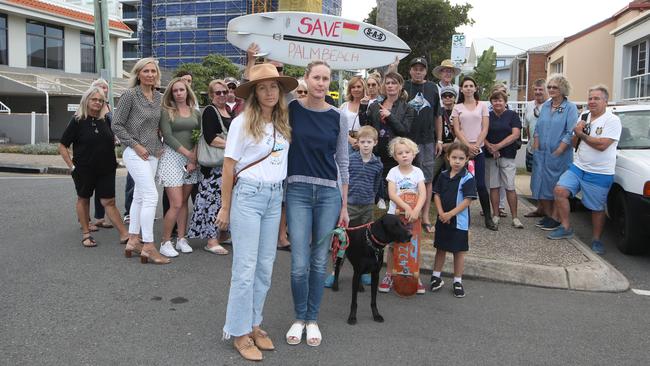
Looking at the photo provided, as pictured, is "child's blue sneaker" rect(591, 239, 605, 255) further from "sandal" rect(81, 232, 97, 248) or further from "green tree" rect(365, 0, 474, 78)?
"green tree" rect(365, 0, 474, 78)

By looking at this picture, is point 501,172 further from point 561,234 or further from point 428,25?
point 428,25

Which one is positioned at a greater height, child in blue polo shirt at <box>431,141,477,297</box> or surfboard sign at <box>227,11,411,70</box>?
surfboard sign at <box>227,11,411,70</box>

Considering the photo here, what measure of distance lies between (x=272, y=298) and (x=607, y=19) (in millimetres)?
24480

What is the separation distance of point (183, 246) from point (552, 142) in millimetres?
4878

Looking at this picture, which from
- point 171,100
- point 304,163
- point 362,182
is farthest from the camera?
point 171,100

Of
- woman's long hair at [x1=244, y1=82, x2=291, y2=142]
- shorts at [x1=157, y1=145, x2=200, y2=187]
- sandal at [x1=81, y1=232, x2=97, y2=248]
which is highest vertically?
woman's long hair at [x1=244, y1=82, x2=291, y2=142]

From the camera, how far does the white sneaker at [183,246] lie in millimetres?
6188

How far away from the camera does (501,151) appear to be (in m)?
7.65

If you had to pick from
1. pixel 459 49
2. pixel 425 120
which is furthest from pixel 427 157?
pixel 459 49

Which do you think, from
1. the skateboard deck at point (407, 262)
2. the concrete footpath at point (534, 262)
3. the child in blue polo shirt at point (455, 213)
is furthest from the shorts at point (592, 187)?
the skateboard deck at point (407, 262)

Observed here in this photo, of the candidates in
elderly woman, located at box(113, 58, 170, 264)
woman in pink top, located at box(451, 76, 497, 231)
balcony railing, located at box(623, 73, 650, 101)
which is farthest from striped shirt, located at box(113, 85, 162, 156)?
balcony railing, located at box(623, 73, 650, 101)

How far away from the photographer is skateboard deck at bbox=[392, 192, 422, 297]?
4855 mm

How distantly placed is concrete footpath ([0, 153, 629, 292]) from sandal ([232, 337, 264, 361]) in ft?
8.10

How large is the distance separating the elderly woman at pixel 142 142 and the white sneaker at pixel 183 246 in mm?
436
